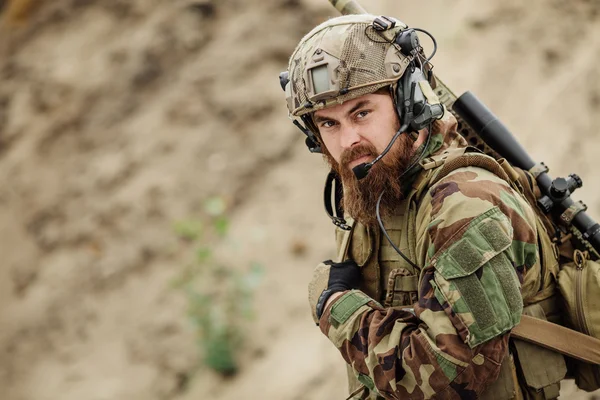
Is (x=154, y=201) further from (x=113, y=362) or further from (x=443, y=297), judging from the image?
(x=443, y=297)

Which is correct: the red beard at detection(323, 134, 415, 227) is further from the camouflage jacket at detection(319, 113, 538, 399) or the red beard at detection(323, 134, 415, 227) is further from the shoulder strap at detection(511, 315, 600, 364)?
the shoulder strap at detection(511, 315, 600, 364)

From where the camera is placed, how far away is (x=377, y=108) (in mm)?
2297

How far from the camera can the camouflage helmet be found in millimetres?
2229

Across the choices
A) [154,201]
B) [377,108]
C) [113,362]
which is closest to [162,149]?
[154,201]

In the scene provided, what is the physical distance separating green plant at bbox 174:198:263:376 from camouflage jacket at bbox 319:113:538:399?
424 centimetres

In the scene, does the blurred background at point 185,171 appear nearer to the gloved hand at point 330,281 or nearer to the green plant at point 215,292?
the green plant at point 215,292

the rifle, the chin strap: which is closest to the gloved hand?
the chin strap

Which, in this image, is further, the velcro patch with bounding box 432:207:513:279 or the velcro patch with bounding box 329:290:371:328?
the velcro patch with bounding box 329:290:371:328

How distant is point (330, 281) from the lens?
2.44 metres

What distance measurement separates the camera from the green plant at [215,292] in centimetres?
624

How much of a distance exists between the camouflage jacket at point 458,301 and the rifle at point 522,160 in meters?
0.50

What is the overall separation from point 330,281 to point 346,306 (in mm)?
193

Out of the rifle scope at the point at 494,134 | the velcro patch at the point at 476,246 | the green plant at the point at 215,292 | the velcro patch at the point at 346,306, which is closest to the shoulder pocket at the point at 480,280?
the velcro patch at the point at 476,246

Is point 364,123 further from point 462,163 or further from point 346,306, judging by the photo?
point 346,306
